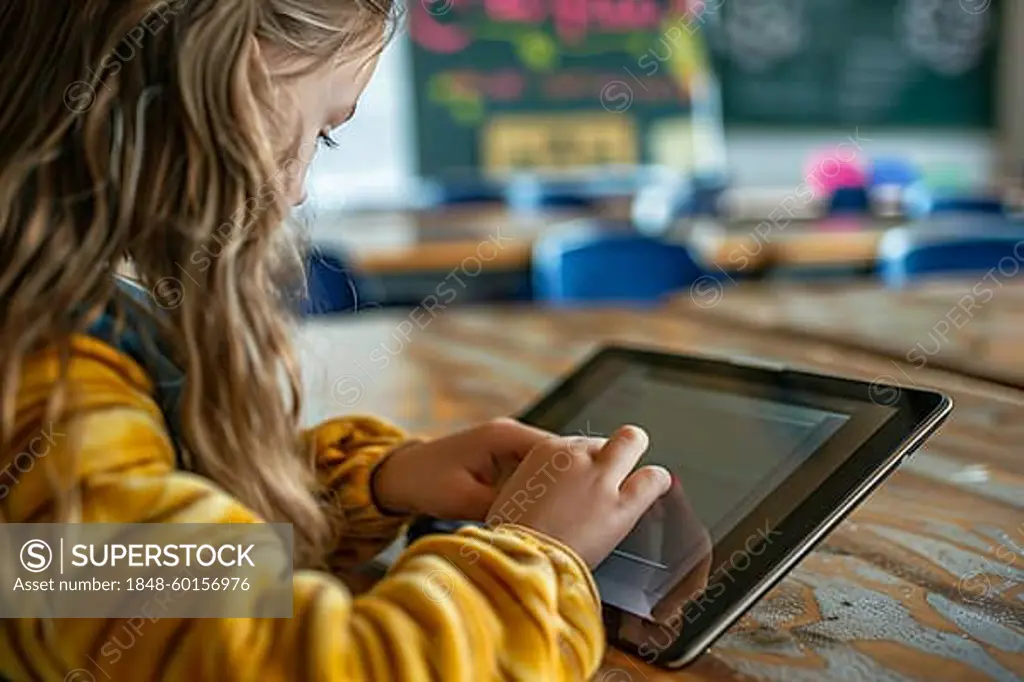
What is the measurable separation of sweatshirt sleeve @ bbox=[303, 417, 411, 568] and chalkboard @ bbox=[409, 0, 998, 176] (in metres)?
5.00

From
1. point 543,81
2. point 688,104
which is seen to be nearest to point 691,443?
point 543,81

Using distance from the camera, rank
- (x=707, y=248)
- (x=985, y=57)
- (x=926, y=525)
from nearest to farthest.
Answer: (x=926, y=525) < (x=707, y=248) < (x=985, y=57)

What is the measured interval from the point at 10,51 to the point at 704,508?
0.35 metres

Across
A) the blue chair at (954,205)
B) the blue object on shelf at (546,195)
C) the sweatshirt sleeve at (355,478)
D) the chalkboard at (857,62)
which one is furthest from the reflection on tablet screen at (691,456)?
the chalkboard at (857,62)

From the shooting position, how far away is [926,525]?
69cm

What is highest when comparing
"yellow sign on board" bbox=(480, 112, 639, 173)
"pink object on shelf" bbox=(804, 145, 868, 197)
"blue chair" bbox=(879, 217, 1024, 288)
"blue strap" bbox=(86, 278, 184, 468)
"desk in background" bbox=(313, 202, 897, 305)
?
"blue strap" bbox=(86, 278, 184, 468)

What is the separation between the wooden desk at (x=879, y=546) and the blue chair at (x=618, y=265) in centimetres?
121

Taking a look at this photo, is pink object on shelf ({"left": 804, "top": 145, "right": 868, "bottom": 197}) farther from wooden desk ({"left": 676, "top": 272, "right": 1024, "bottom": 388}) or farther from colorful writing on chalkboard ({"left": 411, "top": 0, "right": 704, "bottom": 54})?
wooden desk ({"left": 676, "top": 272, "right": 1024, "bottom": 388})

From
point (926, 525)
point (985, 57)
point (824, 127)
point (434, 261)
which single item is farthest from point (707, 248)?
point (985, 57)

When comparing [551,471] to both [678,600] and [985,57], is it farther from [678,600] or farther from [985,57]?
[985,57]

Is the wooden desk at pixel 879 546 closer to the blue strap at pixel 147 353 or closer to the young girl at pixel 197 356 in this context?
the young girl at pixel 197 356

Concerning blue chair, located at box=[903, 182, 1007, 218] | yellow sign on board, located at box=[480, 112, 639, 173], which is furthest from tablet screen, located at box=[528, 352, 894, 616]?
yellow sign on board, located at box=[480, 112, 639, 173]

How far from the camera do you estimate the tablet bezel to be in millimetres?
536

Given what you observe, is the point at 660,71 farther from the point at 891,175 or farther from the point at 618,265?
the point at 618,265
